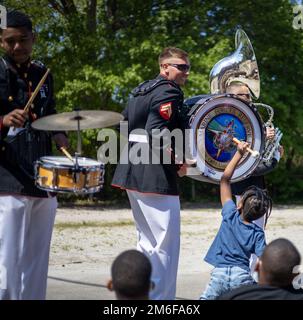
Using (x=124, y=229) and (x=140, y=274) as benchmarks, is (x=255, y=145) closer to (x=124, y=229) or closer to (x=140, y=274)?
(x=140, y=274)

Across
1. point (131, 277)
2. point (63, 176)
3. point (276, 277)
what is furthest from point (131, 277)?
point (63, 176)

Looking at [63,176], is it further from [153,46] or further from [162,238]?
[153,46]

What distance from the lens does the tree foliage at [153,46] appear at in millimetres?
16641

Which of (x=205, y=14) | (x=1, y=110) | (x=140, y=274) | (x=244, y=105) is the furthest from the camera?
(x=205, y=14)

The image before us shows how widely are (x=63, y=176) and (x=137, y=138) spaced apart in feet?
4.00

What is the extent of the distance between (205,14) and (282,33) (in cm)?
211

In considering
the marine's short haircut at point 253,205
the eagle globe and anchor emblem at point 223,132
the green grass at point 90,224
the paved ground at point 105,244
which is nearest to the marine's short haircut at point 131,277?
the marine's short haircut at point 253,205

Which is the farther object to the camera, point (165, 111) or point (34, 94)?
point (165, 111)

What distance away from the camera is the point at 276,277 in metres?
3.41

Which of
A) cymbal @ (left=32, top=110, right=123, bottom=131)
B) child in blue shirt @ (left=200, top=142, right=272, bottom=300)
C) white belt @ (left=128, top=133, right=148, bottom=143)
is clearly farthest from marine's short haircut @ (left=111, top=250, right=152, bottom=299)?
white belt @ (left=128, top=133, right=148, bottom=143)

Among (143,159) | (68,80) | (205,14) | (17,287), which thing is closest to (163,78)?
(143,159)

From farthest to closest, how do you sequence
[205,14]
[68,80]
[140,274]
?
[205,14]
[68,80]
[140,274]

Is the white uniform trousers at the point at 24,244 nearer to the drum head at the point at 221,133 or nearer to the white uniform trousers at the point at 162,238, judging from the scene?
the white uniform trousers at the point at 162,238

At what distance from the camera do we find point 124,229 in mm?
12227
